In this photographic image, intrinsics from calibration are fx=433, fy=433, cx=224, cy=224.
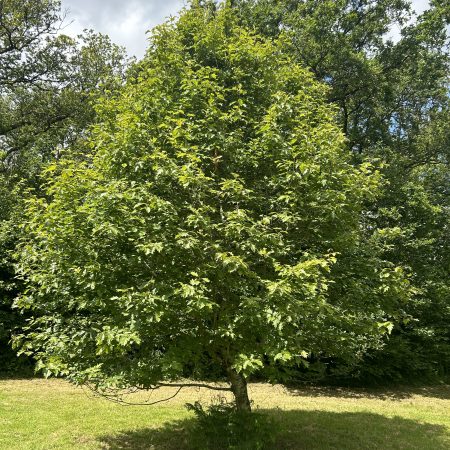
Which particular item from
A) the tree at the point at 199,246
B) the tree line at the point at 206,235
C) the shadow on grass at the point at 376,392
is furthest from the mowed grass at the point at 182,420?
the tree at the point at 199,246

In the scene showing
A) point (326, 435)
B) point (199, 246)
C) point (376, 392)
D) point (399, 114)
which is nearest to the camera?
point (199, 246)

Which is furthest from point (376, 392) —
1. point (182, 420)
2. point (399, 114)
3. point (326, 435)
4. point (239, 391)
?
point (399, 114)

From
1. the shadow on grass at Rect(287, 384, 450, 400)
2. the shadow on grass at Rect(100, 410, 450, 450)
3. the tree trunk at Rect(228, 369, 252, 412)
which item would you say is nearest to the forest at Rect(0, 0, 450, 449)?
the tree trunk at Rect(228, 369, 252, 412)

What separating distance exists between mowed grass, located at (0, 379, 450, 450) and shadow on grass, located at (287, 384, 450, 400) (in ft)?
0.68

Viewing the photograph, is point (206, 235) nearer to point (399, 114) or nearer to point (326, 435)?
point (326, 435)

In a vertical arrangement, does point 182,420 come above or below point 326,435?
above

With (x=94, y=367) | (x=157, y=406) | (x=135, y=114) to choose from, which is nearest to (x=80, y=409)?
(x=157, y=406)

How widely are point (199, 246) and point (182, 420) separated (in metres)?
5.04

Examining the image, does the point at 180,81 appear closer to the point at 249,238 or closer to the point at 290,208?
the point at 290,208

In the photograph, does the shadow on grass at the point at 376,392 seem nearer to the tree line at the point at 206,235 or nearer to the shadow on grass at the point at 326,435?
the shadow on grass at the point at 326,435

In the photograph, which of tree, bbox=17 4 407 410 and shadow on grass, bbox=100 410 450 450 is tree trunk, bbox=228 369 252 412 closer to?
tree, bbox=17 4 407 410

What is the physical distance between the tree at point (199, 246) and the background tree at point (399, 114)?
8399 mm

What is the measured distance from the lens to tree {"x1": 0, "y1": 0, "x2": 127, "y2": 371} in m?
17.3

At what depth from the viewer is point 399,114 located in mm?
17344
